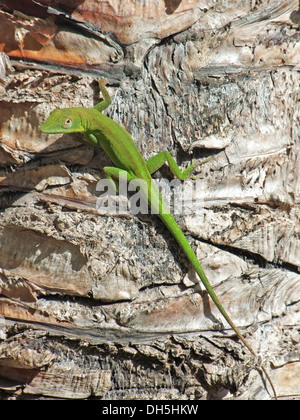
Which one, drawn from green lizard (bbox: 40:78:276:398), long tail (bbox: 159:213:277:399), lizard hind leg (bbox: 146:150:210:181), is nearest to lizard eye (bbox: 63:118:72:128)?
green lizard (bbox: 40:78:276:398)

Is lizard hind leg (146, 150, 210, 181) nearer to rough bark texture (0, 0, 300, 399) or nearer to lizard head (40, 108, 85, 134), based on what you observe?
rough bark texture (0, 0, 300, 399)

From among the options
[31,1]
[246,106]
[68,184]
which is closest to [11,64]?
[31,1]

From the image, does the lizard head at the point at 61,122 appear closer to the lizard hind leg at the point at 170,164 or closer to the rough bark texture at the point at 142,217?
the rough bark texture at the point at 142,217

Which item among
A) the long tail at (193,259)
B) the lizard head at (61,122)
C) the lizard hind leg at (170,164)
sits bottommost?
the long tail at (193,259)

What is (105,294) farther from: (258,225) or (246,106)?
(246,106)

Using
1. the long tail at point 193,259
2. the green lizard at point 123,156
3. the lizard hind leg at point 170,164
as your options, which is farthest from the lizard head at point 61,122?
the long tail at point 193,259

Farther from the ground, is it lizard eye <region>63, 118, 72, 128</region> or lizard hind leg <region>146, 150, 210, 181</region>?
lizard eye <region>63, 118, 72, 128</region>

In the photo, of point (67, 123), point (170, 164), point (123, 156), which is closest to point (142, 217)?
point (170, 164)
